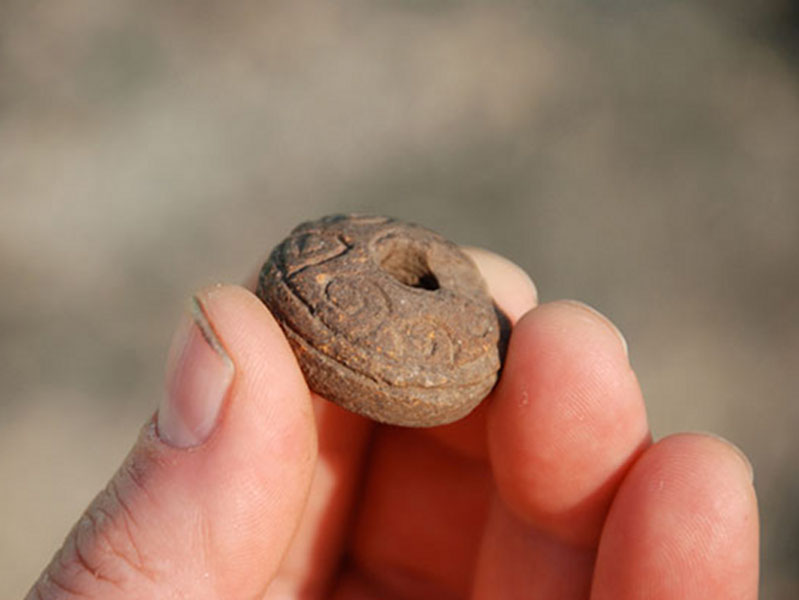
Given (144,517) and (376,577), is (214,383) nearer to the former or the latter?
(144,517)

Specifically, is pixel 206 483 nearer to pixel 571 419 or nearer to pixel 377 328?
pixel 377 328

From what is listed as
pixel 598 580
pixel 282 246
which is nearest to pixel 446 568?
pixel 598 580

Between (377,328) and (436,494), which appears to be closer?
(377,328)

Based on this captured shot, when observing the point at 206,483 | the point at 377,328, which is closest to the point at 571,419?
the point at 377,328

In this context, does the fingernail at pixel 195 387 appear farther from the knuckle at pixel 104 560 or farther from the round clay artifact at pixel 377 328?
the round clay artifact at pixel 377 328

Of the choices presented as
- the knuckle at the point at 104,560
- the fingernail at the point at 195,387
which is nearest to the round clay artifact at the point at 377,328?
the fingernail at the point at 195,387

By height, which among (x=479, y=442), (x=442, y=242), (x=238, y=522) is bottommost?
(x=479, y=442)

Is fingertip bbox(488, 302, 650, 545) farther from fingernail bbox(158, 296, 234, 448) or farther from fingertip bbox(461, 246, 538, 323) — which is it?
fingernail bbox(158, 296, 234, 448)
